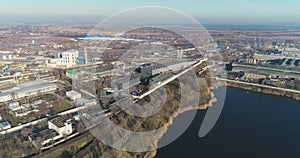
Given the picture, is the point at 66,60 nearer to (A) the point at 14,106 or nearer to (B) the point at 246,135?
(A) the point at 14,106

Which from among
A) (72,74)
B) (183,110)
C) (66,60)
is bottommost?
(183,110)

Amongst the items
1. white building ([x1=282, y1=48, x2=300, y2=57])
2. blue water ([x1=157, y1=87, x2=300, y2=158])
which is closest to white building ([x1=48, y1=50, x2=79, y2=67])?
blue water ([x1=157, y1=87, x2=300, y2=158])

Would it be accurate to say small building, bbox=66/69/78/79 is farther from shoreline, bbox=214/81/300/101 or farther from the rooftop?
shoreline, bbox=214/81/300/101

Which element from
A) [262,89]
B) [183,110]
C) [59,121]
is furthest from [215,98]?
[59,121]

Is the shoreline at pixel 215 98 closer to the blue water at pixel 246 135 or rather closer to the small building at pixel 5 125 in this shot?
the blue water at pixel 246 135

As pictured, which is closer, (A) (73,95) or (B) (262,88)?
(A) (73,95)

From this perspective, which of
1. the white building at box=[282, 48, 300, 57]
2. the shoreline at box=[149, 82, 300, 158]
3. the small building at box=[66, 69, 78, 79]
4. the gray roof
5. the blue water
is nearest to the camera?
the blue water

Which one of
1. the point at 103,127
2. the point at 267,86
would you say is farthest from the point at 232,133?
the point at 267,86
